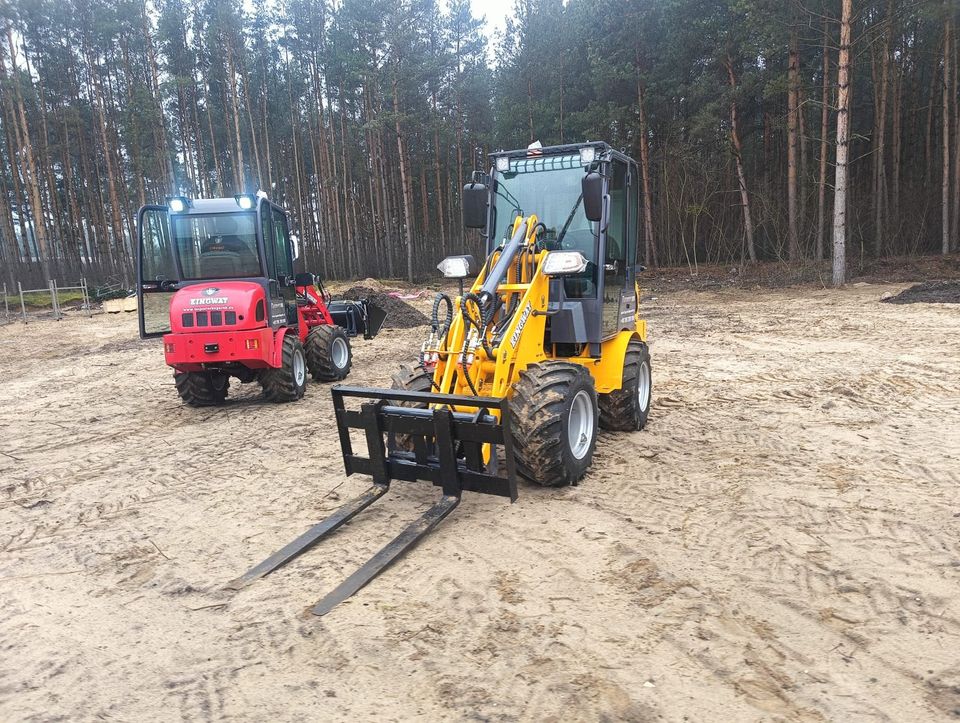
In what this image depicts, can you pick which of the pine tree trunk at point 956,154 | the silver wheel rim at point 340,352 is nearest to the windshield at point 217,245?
the silver wheel rim at point 340,352

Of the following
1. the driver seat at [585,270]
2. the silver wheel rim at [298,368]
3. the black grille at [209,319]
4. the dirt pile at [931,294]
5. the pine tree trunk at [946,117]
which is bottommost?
the dirt pile at [931,294]

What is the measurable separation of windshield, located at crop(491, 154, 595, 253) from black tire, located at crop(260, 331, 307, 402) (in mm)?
3455

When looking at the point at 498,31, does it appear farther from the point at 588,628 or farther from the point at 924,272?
the point at 588,628

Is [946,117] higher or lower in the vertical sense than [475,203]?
higher

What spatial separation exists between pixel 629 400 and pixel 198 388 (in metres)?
5.31

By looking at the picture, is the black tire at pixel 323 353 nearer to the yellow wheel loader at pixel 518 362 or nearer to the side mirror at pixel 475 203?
the yellow wheel loader at pixel 518 362

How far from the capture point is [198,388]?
8.05m

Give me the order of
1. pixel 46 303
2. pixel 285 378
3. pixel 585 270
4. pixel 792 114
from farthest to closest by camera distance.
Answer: pixel 46 303 → pixel 792 114 → pixel 285 378 → pixel 585 270

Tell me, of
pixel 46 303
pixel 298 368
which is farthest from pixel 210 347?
pixel 46 303

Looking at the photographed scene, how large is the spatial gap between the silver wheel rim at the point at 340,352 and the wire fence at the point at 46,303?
16.3m

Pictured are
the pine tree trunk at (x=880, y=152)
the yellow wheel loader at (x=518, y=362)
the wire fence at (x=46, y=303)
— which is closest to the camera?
the yellow wheel loader at (x=518, y=362)

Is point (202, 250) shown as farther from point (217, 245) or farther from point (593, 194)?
point (593, 194)

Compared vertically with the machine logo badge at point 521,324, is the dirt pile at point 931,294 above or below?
below

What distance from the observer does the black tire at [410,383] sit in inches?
185
